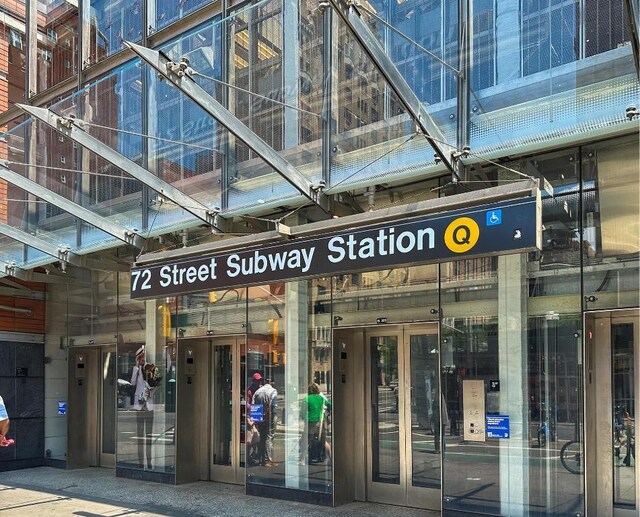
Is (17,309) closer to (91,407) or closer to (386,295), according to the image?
(91,407)

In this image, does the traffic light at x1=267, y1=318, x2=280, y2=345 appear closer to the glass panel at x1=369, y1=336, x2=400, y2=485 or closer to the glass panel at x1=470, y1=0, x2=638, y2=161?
the glass panel at x1=369, y1=336, x2=400, y2=485

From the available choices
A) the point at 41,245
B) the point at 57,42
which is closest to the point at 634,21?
the point at 41,245

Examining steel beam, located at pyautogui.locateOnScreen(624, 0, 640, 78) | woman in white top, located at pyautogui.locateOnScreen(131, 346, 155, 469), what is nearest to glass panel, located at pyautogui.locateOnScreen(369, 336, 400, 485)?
woman in white top, located at pyautogui.locateOnScreen(131, 346, 155, 469)

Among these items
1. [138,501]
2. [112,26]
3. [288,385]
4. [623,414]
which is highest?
[112,26]

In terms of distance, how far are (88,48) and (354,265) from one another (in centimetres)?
825

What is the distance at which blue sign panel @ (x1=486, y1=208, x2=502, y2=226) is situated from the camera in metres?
6.10

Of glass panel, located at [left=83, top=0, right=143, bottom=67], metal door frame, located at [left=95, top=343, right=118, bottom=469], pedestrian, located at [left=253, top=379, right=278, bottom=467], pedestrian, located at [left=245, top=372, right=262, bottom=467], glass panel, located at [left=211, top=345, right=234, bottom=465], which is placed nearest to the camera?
pedestrian, located at [left=253, top=379, right=278, bottom=467]

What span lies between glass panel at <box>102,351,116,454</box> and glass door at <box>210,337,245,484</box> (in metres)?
2.69

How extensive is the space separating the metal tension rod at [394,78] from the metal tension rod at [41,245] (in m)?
6.44

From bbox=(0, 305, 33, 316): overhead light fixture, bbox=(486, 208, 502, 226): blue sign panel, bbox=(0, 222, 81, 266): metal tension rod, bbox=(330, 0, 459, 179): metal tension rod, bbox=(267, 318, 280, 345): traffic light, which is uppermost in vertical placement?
bbox=(330, 0, 459, 179): metal tension rod

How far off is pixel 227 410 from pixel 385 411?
3.03 meters

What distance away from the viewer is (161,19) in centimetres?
1151

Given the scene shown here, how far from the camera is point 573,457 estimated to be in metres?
7.13

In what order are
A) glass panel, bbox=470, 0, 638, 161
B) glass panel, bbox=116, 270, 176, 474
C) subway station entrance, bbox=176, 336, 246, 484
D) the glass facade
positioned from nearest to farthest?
1. glass panel, bbox=470, 0, 638, 161
2. the glass facade
3. subway station entrance, bbox=176, 336, 246, 484
4. glass panel, bbox=116, 270, 176, 474
